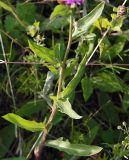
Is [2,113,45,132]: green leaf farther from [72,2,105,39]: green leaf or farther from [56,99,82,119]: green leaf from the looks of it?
[72,2,105,39]: green leaf

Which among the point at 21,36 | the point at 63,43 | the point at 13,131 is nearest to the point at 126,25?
the point at 63,43

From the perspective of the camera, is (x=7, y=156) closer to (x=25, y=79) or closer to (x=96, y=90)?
(x=25, y=79)

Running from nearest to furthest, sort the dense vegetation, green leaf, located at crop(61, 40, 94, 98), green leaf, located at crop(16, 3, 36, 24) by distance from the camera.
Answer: green leaf, located at crop(61, 40, 94, 98), the dense vegetation, green leaf, located at crop(16, 3, 36, 24)

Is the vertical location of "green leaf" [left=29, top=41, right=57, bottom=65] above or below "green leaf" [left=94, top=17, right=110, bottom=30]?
above

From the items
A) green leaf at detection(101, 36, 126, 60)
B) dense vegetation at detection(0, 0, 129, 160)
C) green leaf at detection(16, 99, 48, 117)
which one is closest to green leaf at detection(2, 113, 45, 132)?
dense vegetation at detection(0, 0, 129, 160)

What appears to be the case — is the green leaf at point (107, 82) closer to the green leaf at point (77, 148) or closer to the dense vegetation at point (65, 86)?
the dense vegetation at point (65, 86)

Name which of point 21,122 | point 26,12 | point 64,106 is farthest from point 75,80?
point 26,12

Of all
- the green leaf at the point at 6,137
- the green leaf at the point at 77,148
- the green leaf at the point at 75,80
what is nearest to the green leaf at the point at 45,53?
the green leaf at the point at 75,80

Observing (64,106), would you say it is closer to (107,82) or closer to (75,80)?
(75,80)
